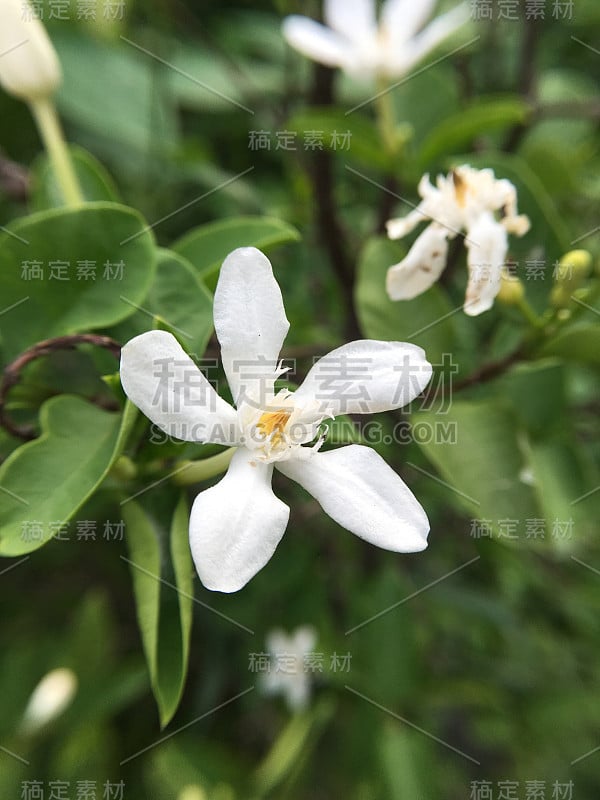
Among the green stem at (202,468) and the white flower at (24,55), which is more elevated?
the white flower at (24,55)

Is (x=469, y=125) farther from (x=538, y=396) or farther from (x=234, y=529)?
(x=234, y=529)

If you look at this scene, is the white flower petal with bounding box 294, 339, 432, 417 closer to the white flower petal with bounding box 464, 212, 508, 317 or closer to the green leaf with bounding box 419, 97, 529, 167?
the white flower petal with bounding box 464, 212, 508, 317

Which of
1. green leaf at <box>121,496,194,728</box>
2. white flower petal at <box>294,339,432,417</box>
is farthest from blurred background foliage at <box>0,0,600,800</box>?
white flower petal at <box>294,339,432,417</box>

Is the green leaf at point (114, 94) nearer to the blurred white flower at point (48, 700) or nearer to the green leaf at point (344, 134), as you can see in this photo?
the green leaf at point (344, 134)

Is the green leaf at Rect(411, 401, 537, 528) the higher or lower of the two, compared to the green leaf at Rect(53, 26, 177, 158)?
lower

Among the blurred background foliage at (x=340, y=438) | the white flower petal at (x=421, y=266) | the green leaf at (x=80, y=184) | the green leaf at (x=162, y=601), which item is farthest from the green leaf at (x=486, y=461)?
the green leaf at (x=80, y=184)

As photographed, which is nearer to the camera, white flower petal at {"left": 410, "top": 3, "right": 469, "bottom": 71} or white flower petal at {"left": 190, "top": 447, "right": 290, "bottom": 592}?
white flower petal at {"left": 190, "top": 447, "right": 290, "bottom": 592}
